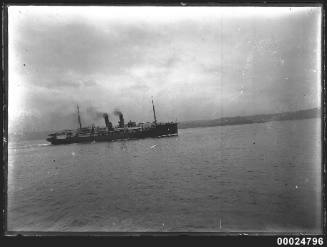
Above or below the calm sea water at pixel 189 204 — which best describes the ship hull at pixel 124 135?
above

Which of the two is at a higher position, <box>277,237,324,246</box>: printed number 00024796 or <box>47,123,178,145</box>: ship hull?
<box>47,123,178,145</box>: ship hull

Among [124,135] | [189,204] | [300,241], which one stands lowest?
[189,204]

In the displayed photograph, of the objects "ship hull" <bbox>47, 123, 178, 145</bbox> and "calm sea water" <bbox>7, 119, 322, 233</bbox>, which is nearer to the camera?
"calm sea water" <bbox>7, 119, 322, 233</bbox>

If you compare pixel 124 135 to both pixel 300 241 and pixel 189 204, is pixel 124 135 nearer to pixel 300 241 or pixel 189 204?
pixel 189 204

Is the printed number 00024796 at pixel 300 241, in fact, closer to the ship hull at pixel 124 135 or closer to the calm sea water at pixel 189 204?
the calm sea water at pixel 189 204

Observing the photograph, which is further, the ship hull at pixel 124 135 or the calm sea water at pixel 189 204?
the ship hull at pixel 124 135

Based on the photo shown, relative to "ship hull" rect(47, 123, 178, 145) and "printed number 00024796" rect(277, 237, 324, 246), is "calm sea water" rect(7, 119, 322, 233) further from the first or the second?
"ship hull" rect(47, 123, 178, 145)

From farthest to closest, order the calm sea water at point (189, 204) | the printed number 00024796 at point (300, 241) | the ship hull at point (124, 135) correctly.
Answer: the ship hull at point (124, 135), the calm sea water at point (189, 204), the printed number 00024796 at point (300, 241)

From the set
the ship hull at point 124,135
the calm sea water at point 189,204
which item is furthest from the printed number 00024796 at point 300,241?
the ship hull at point 124,135

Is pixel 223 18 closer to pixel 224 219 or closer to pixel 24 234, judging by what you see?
pixel 224 219

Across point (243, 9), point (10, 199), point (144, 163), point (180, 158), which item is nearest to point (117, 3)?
point (243, 9)

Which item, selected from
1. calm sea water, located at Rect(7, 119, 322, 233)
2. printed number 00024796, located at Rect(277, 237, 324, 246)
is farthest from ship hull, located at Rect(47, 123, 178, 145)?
printed number 00024796, located at Rect(277, 237, 324, 246)

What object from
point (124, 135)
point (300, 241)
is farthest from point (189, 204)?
point (124, 135)
